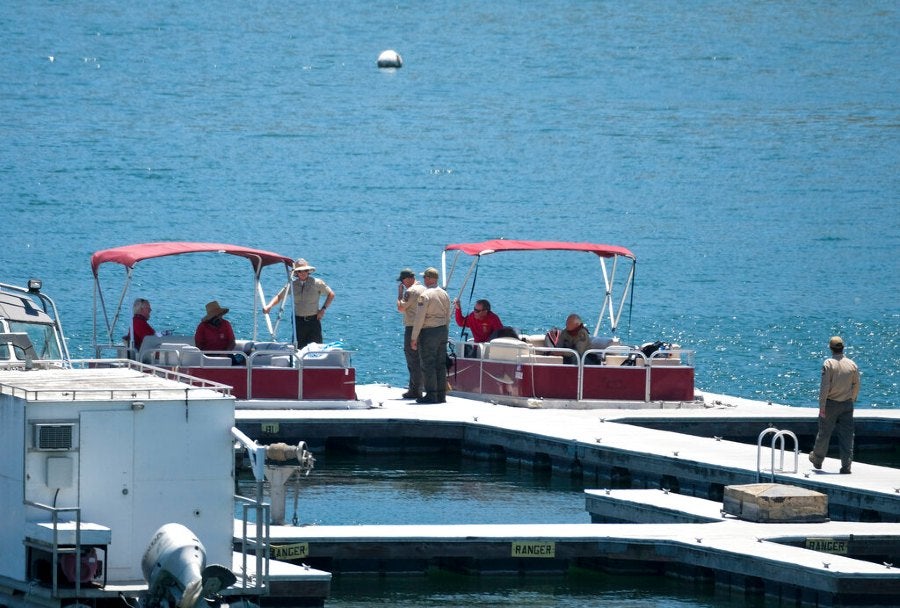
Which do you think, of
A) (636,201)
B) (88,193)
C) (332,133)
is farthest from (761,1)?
(88,193)

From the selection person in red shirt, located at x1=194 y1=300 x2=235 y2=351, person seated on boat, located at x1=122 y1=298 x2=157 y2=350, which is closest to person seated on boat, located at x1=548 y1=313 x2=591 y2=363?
person in red shirt, located at x1=194 y1=300 x2=235 y2=351

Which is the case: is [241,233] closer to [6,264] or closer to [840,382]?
[6,264]

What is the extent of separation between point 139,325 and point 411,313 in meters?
3.37

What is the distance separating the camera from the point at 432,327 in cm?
2317

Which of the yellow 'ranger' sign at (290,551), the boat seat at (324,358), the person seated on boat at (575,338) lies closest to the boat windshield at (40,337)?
the yellow 'ranger' sign at (290,551)

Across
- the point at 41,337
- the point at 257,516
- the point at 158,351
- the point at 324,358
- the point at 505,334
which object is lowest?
the point at 257,516

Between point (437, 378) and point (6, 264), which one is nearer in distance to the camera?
point (437, 378)

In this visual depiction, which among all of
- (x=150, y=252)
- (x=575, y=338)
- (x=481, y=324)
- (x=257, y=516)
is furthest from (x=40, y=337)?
(x=481, y=324)

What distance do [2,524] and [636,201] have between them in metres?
66.6

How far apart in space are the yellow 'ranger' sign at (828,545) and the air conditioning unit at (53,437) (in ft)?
22.6

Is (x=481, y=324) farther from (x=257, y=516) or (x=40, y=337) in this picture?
(x=257, y=516)

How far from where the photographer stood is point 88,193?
7362cm

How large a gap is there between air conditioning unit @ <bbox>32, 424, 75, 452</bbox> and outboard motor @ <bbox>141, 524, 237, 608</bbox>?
878 mm

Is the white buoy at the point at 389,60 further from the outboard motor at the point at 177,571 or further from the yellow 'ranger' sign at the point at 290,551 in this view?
the outboard motor at the point at 177,571
